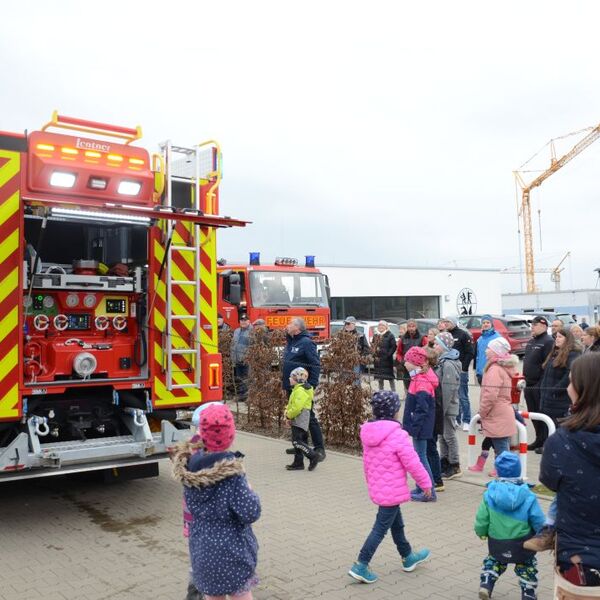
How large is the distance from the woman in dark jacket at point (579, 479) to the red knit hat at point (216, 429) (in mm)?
1520

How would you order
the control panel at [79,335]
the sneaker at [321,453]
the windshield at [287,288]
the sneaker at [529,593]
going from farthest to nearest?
the windshield at [287,288] → the sneaker at [321,453] → the control panel at [79,335] → the sneaker at [529,593]

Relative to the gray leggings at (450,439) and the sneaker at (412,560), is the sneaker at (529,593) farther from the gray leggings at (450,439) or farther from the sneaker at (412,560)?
the gray leggings at (450,439)

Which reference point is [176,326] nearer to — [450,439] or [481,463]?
[450,439]

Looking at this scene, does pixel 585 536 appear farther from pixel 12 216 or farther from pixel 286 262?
pixel 286 262

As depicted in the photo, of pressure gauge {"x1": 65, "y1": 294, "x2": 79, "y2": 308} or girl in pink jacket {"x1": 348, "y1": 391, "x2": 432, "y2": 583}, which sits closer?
girl in pink jacket {"x1": 348, "y1": 391, "x2": 432, "y2": 583}

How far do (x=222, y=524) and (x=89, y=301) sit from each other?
12.9 ft

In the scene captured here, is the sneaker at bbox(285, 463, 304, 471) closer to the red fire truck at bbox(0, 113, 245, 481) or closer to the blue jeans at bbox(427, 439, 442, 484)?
the red fire truck at bbox(0, 113, 245, 481)

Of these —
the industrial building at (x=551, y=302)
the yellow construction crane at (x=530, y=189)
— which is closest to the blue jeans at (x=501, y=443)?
the industrial building at (x=551, y=302)

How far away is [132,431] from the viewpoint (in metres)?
6.52

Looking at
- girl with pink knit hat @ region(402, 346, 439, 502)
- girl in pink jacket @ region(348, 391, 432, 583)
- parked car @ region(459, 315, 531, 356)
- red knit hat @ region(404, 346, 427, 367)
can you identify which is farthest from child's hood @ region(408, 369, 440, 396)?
parked car @ region(459, 315, 531, 356)

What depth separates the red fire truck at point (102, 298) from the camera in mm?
5754

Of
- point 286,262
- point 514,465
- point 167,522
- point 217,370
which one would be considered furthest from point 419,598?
point 286,262

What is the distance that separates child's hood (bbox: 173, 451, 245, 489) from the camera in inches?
127

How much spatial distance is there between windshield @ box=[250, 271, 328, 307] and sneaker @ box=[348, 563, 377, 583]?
11.1m
